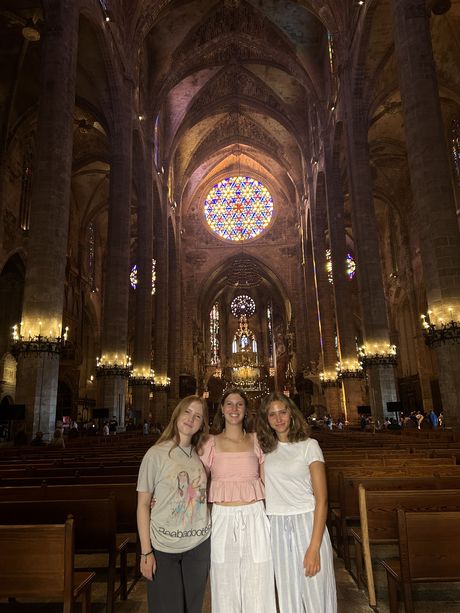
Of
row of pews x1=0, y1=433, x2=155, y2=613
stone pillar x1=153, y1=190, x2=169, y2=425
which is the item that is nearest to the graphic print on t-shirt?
row of pews x1=0, y1=433, x2=155, y2=613

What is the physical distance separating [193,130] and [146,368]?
2101cm

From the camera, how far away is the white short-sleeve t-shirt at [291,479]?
256 cm

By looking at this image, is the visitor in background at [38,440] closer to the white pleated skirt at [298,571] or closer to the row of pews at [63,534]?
the row of pews at [63,534]

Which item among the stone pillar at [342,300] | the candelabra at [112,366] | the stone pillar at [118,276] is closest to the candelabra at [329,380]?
the stone pillar at [342,300]

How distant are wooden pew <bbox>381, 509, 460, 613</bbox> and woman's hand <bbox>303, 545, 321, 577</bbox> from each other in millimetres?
505

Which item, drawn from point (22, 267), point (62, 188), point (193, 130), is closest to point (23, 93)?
point (22, 267)

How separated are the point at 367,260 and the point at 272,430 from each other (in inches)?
620

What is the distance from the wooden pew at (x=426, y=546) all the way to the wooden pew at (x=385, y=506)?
64 centimetres

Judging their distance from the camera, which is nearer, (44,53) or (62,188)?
(62,188)

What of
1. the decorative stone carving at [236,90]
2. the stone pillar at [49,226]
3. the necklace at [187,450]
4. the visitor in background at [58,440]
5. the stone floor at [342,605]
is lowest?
the stone floor at [342,605]

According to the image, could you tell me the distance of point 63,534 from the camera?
2346 mm

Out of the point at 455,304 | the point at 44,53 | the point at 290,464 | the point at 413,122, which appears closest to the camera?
the point at 290,464

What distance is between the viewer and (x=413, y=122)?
1205 centimetres

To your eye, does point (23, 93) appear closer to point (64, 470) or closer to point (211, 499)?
point (64, 470)
